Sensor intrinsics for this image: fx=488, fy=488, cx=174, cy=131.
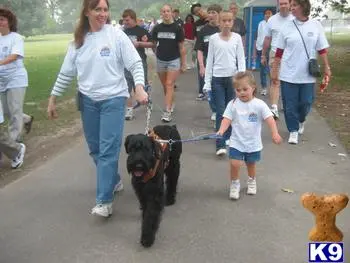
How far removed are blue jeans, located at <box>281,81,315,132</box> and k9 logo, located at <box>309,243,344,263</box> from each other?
4.49m

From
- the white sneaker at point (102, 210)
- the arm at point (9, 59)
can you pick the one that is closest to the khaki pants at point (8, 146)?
the arm at point (9, 59)

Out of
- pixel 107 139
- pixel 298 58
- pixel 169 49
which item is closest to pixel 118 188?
pixel 107 139

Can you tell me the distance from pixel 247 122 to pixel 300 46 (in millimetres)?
2573

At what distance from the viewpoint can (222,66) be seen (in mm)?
6766

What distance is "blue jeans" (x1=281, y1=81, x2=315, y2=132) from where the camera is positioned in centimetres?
723

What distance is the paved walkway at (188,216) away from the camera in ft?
13.1

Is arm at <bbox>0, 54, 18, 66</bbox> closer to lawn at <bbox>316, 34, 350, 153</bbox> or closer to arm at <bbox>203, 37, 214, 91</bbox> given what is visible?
arm at <bbox>203, 37, 214, 91</bbox>

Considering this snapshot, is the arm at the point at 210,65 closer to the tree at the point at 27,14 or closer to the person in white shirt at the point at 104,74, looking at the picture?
the person in white shirt at the point at 104,74

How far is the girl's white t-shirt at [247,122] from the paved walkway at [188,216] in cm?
58

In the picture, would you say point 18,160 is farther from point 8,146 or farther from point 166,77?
point 166,77

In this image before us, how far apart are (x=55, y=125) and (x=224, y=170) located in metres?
4.11

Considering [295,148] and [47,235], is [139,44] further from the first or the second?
[47,235]

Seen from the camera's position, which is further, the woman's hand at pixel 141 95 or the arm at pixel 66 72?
the arm at pixel 66 72

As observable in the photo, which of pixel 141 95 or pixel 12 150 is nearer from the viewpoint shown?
pixel 141 95
